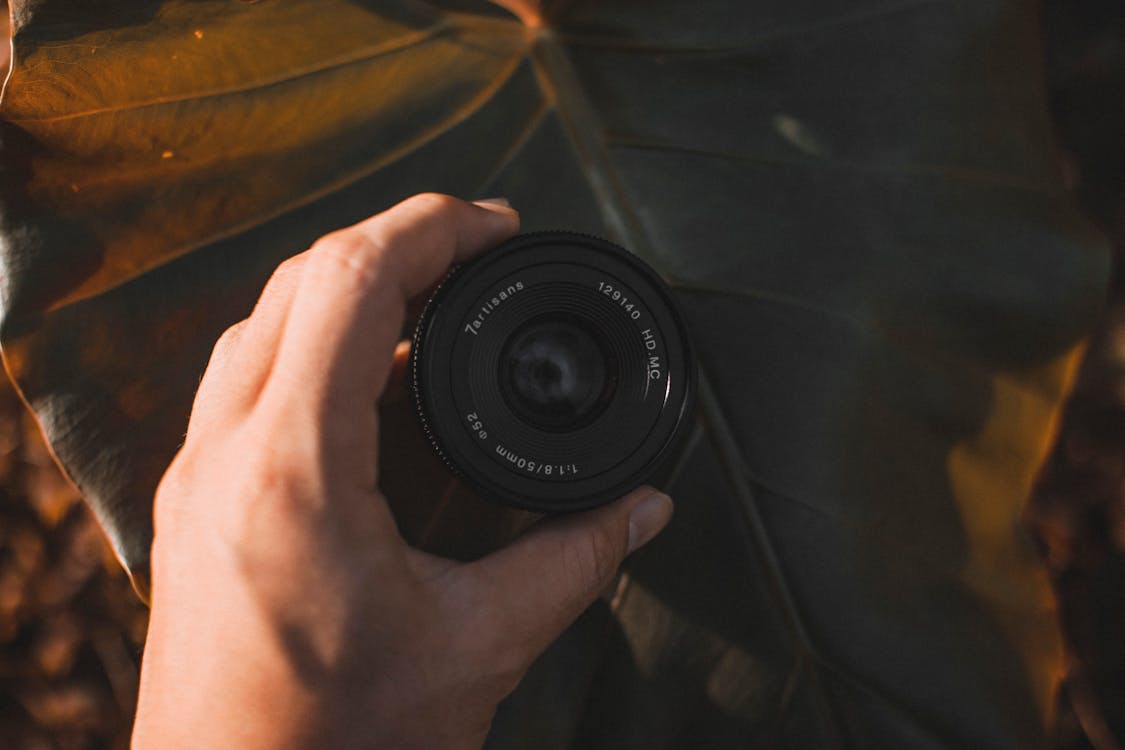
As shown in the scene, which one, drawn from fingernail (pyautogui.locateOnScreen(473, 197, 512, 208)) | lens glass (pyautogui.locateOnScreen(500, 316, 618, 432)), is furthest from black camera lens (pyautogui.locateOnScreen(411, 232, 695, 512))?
fingernail (pyautogui.locateOnScreen(473, 197, 512, 208))

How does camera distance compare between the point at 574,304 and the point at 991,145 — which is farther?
the point at 991,145

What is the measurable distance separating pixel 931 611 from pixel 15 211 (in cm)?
95

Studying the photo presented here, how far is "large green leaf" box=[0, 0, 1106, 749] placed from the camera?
92 cm

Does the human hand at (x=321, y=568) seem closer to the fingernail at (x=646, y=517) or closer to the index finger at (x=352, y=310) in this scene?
the index finger at (x=352, y=310)

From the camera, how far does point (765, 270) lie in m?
0.96

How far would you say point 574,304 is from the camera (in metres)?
0.79

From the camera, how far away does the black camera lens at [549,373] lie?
74 cm

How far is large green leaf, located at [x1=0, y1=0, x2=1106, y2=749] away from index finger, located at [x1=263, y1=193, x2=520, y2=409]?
285mm

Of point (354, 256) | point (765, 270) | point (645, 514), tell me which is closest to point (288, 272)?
point (354, 256)

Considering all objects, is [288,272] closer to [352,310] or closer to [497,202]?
[352,310]

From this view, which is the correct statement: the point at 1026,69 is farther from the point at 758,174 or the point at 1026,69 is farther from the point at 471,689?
the point at 471,689

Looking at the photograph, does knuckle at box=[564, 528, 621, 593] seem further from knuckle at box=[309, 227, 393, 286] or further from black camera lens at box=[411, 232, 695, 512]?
knuckle at box=[309, 227, 393, 286]

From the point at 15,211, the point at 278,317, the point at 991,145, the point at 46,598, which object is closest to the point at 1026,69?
the point at 991,145

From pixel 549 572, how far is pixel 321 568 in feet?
0.60
